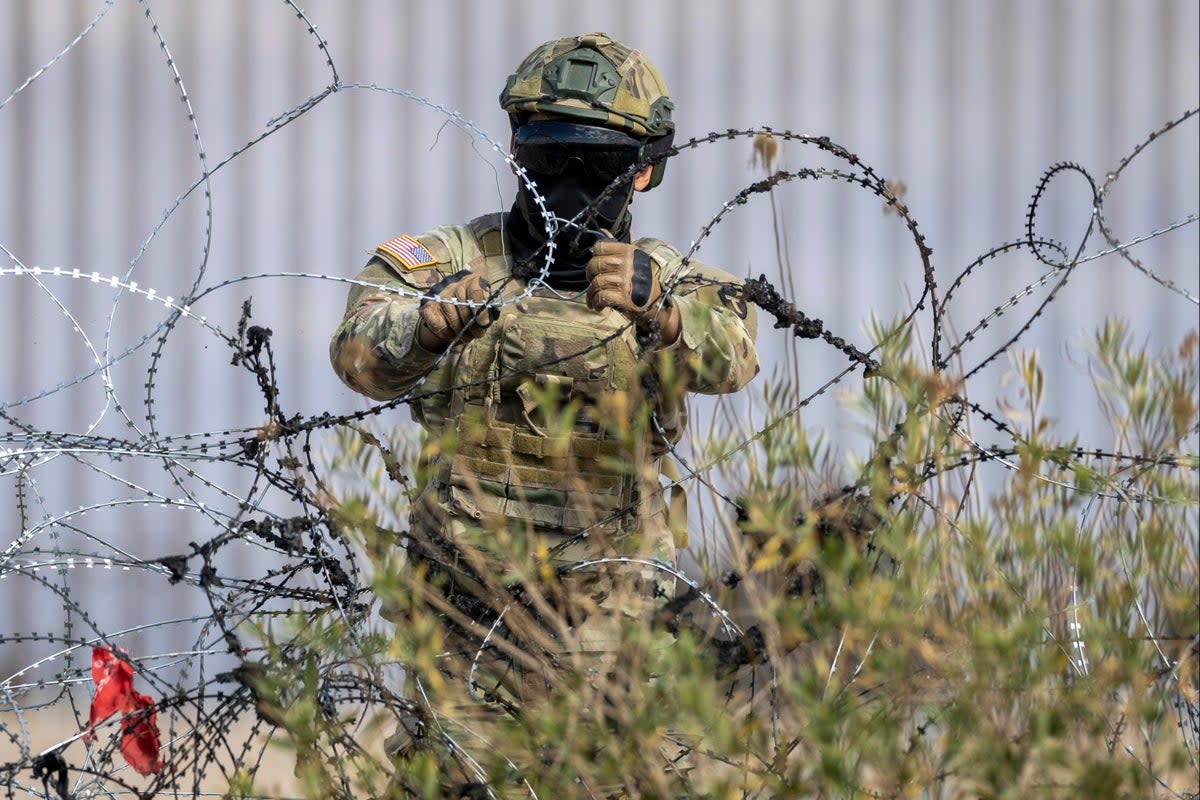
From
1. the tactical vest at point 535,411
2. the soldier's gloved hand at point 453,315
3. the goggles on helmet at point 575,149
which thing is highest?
the goggles on helmet at point 575,149

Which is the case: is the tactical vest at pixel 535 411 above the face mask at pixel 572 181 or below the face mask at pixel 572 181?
below

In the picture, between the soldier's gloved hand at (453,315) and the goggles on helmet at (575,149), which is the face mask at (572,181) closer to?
the goggles on helmet at (575,149)

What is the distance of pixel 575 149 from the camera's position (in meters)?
3.18

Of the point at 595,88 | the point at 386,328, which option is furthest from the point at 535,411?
the point at 595,88

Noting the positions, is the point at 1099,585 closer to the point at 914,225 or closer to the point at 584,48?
the point at 914,225

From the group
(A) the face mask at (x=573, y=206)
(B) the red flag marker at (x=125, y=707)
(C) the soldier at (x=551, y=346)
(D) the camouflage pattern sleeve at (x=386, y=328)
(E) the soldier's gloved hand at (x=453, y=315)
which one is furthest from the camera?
(A) the face mask at (x=573, y=206)

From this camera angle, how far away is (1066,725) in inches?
73.9

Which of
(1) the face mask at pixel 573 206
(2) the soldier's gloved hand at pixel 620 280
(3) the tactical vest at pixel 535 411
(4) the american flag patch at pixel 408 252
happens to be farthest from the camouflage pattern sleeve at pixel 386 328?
(2) the soldier's gloved hand at pixel 620 280

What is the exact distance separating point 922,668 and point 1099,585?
14.2 inches

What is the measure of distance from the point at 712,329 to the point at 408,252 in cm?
71

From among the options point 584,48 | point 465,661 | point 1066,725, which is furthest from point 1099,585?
point 584,48

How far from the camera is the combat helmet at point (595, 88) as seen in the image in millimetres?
3180

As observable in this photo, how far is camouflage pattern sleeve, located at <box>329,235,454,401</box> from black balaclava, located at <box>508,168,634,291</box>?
0.19 metres

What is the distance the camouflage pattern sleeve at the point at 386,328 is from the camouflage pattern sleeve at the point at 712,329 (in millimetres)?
516
